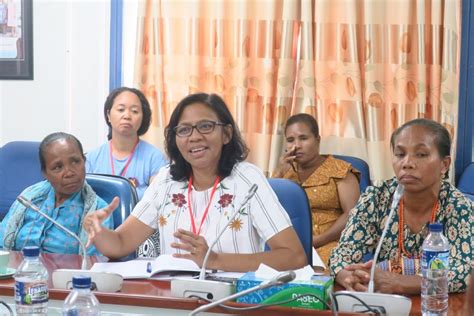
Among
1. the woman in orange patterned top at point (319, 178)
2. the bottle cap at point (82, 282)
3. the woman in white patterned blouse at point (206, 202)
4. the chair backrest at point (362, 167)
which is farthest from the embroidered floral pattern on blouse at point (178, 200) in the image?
the chair backrest at point (362, 167)

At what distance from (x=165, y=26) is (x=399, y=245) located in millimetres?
2563

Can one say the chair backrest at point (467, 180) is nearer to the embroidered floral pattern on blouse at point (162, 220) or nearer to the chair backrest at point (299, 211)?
the chair backrest at point (299, 211)

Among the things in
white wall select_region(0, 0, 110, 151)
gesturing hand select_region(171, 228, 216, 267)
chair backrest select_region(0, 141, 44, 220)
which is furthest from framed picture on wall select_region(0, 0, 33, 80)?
gesturing hand select_region(171, 228, 216, 267)

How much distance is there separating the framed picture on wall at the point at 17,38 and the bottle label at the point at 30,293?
3294 mm

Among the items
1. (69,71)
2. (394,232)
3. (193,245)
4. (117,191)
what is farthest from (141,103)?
(394,232)

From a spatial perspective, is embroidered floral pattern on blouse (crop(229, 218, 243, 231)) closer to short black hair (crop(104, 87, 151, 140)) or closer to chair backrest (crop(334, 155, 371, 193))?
chair backrest (crop(334, 155, 371, 193))

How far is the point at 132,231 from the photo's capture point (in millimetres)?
2629

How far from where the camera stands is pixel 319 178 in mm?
3936

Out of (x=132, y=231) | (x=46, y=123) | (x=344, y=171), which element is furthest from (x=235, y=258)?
(x=46, y=123)

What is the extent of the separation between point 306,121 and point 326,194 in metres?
0.45

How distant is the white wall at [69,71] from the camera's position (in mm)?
4727

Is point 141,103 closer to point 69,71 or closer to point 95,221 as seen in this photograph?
point 69,71

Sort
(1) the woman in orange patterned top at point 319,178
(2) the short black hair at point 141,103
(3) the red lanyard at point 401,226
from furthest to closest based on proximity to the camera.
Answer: (2) the short black hair at point 141,103 → (1) the woman in orange patterned top at point 319,178 → (3) the red lanyard at point 401,226

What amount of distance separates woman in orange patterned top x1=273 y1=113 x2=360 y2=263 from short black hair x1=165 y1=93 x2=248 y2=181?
3.97 feet
